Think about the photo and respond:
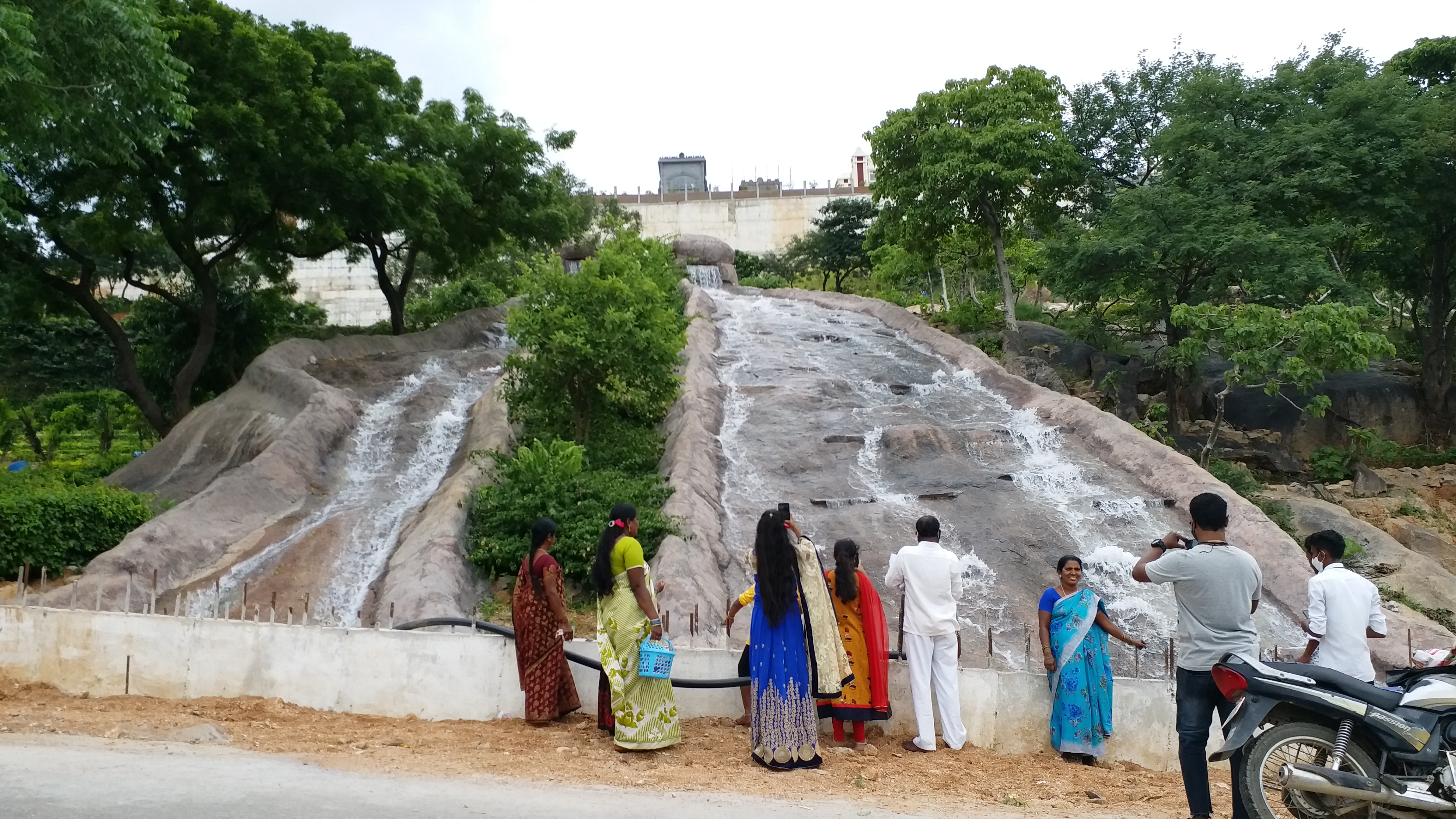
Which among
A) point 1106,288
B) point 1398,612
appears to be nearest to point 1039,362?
point 1106,288

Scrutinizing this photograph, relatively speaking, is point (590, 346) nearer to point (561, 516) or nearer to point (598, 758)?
point (561, 516)

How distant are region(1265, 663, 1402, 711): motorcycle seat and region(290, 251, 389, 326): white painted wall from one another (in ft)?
182

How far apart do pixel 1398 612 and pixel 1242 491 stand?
17.8 ft

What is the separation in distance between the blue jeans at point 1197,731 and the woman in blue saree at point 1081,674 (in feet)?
4.45

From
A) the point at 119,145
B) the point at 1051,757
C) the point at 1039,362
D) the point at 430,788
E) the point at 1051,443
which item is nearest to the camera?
the point at 430,788

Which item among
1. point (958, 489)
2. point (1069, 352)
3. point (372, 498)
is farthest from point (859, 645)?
point (1069, 352)

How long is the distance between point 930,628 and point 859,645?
0.46 m

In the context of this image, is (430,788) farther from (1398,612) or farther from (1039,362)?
(1039,362)

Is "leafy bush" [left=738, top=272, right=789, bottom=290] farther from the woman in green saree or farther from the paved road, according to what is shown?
the paved road

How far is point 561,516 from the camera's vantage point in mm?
12789

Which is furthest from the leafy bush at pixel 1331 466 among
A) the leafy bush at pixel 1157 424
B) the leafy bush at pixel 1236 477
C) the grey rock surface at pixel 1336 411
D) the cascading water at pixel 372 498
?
the cascading water at pixel 372 498

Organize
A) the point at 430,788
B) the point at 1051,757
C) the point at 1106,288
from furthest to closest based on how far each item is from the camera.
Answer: the point at 1106,288 → the point at 1051,757 → the point at 430,788

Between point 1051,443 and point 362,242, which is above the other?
point 362,242

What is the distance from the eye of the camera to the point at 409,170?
19953mm
